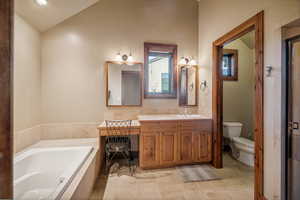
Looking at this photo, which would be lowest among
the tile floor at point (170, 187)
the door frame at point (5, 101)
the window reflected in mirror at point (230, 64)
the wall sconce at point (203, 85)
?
the tile floor at point (170, 187)

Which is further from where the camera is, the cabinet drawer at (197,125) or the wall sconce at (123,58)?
the wall sconce at (123,58)

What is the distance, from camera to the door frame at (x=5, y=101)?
1.52 feet

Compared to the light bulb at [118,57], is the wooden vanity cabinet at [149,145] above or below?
below

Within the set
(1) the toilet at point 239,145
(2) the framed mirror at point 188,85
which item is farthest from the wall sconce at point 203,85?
(1) the toilet at point 239,145

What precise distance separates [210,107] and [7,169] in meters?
2.75

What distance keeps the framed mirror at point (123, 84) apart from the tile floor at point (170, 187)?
1332 mm

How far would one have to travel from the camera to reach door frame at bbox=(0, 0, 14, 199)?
463 millimetres

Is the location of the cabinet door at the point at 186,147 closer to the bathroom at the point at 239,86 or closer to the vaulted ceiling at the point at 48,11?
the bathroom at the point at 239,86

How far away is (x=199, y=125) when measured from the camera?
8.34 feet

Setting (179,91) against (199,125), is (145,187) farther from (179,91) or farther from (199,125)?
(179,91)

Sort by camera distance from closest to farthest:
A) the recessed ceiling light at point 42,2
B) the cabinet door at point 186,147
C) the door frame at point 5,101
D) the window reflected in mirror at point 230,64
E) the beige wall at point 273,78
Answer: the door frame at point 5,101 < the beige wall at point 273,78 < the recessed ceiling light at point 42,2 < the cabinet door at point 186,147 < the window reflected in mirror at point 230,64

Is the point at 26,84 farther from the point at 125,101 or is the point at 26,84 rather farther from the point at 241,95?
the point at 241,95

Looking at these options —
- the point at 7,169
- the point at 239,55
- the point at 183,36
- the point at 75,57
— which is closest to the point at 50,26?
the point at 75,57

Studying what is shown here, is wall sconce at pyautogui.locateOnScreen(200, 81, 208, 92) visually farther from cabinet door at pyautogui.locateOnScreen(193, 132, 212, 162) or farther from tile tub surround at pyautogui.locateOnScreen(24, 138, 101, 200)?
tile tub surround at pyautogui.locateOnScreen(24, 138, 101, 200)
